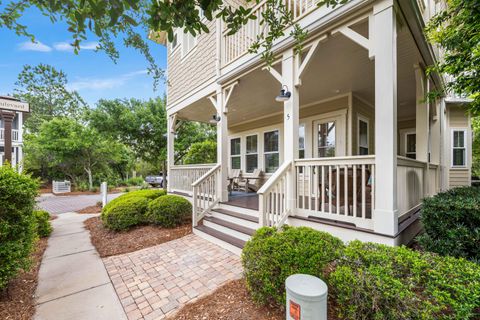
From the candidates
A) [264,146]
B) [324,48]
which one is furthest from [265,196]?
[264,146]

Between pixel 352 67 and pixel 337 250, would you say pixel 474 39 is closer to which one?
pixel 352 67

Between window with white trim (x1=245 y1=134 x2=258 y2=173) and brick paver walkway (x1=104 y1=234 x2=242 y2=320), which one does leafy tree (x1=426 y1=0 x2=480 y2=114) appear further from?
window with white trim (x1=245 y1=134 x2=258 y2=173)

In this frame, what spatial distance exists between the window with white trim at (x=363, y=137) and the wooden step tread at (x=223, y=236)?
4377 millimetres

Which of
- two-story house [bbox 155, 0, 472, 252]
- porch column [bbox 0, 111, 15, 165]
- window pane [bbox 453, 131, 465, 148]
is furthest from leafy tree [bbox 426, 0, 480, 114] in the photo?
porch column [bbox 0, 111, 15, 165]

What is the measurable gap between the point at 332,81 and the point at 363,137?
7.57 ft

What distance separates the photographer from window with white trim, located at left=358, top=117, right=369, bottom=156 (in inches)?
251

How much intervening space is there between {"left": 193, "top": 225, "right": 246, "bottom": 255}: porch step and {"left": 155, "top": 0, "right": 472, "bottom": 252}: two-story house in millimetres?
29

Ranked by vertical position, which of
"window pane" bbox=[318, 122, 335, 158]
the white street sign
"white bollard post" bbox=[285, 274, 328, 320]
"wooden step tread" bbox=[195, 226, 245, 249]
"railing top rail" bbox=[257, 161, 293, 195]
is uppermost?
the white street sign

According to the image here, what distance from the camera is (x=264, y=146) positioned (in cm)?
821

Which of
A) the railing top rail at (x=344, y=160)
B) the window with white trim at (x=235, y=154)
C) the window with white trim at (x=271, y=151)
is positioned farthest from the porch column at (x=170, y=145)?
the railing top rail at (x=344, y=160)

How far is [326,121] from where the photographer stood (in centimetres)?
643

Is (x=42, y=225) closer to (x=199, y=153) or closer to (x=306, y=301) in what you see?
(x=306, y=301)

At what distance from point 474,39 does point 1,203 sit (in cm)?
681

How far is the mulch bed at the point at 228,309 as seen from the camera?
2.29 metres
